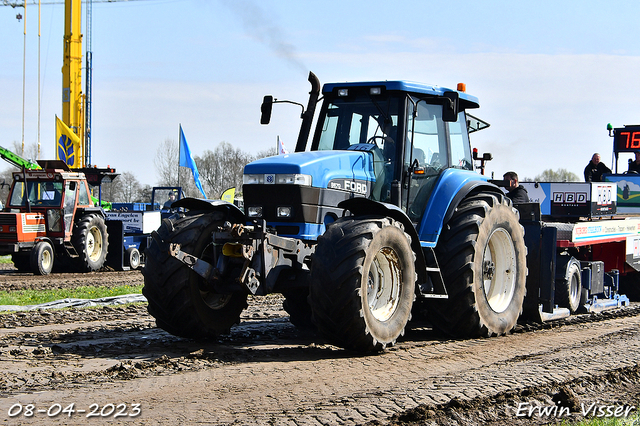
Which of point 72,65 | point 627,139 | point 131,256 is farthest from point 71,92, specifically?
point 627,139

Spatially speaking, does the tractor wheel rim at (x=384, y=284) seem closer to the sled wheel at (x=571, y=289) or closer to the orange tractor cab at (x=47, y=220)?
the sled wheel at (x=571, y=289)

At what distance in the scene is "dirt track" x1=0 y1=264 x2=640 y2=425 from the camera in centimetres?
481

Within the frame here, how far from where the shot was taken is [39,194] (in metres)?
17.4

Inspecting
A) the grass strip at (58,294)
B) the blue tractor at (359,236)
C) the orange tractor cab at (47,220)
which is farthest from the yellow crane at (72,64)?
the blue tractor at (359,236)

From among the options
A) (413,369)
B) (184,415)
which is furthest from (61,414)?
(413,369)

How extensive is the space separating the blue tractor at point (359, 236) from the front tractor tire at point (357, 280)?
1 cm

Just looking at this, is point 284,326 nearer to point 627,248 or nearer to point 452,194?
point 452,194

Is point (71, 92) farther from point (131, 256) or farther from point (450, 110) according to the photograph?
point (450, 110)

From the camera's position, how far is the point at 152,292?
7.16 m

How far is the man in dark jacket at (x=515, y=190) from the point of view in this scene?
10.5 metres

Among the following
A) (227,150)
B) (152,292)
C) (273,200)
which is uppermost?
(227,150)

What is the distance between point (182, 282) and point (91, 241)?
1214 centimetres

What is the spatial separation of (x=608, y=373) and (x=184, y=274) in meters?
4.00

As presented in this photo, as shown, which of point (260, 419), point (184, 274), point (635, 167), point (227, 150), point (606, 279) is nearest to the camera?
point (260, 419)
